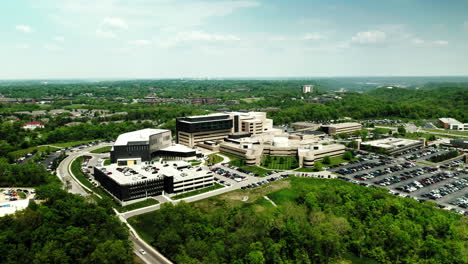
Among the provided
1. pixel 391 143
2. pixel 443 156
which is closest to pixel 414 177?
pixel 443 156

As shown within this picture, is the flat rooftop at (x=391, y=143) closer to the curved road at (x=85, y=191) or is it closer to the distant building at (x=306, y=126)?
the distant building at (x=306, y=126)

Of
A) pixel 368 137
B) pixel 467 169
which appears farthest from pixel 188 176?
pixel 368 137

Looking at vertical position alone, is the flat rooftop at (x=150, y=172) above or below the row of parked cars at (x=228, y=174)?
above

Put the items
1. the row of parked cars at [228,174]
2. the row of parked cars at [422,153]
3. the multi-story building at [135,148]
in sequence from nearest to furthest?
the row of parked cars at [228,174]
the multi-story building at [135,148]
the row of parked cars at [422,153]

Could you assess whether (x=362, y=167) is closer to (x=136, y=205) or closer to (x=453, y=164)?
(x=453, y=164)

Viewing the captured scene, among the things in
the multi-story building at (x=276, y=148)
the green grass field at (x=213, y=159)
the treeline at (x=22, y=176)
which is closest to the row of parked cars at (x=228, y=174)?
the green grass field at (x=213, y=159)

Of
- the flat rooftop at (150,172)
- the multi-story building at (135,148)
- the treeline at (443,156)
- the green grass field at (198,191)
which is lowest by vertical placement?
the green grass field at (198,191)

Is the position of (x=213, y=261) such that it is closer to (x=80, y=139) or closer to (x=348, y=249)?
(x=348, y=249)
